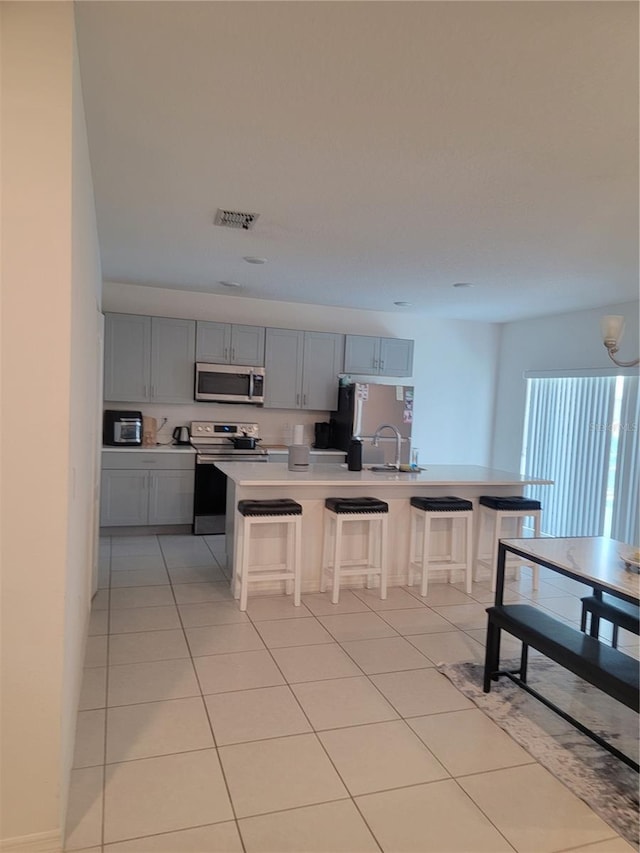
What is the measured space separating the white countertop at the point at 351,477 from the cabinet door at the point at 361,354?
1975 millimetres

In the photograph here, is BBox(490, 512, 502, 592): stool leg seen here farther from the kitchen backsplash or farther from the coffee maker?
the kitchen backsplash

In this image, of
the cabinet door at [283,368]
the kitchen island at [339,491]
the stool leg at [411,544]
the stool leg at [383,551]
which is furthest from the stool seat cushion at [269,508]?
the cabinet door at [283,368]

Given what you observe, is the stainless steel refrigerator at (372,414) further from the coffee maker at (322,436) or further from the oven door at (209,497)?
the oven door at (209,497)

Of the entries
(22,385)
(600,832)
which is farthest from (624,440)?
(22,385)

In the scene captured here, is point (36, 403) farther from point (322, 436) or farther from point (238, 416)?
point (322, 436)

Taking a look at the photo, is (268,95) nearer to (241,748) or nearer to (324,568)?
(241,748)

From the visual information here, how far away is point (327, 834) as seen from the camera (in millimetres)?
1846

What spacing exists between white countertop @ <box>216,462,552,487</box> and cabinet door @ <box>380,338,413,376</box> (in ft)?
6.60

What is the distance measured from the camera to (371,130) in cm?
229

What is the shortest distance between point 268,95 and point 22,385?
1.41m

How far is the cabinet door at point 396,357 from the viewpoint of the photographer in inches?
257

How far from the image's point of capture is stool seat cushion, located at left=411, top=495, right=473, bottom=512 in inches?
164

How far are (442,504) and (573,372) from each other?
2820 mm

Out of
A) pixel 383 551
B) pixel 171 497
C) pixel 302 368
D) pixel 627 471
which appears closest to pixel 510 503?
pixel 383 551
